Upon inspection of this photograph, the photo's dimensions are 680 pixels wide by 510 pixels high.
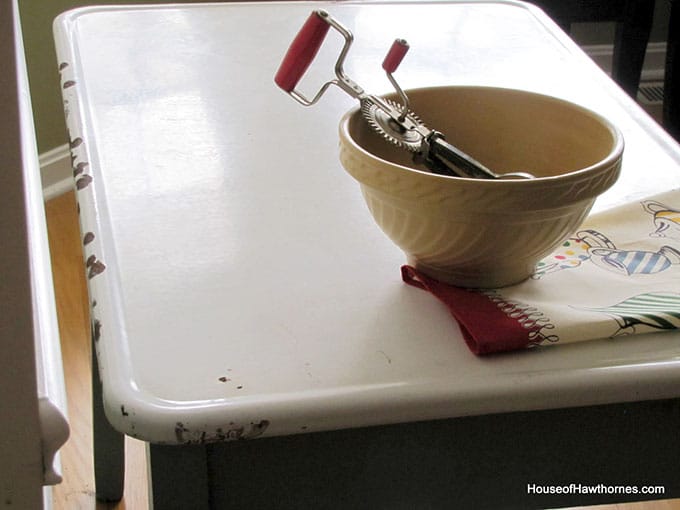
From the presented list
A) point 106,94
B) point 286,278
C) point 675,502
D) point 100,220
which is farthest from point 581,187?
point 675,502

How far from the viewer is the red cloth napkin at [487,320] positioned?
500mm

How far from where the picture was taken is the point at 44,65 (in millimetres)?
1898

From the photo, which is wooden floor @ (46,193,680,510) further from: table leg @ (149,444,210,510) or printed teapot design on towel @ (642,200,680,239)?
table leg @ (149,444,210,510)

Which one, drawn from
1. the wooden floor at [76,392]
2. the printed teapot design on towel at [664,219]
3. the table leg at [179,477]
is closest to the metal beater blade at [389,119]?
the printed teapot design on towel at [664,219]

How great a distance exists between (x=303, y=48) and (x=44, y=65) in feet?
4.92

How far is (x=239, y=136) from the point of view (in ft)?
2.59

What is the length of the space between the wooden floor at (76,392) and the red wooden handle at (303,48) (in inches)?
34.2

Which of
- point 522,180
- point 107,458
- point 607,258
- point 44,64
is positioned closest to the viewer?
point 522,180

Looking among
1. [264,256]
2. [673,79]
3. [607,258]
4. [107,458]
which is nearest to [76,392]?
[107,458]

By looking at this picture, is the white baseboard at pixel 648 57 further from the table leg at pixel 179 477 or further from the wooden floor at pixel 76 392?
the table leg at pixel 179 477

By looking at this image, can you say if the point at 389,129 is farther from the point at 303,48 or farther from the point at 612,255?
the point at 612,255

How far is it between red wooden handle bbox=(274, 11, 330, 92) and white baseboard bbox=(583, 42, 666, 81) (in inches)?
91.6

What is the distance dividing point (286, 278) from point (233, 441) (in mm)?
134

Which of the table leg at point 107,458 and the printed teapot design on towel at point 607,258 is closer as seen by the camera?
the printed teapot design on towel at point 607,258
